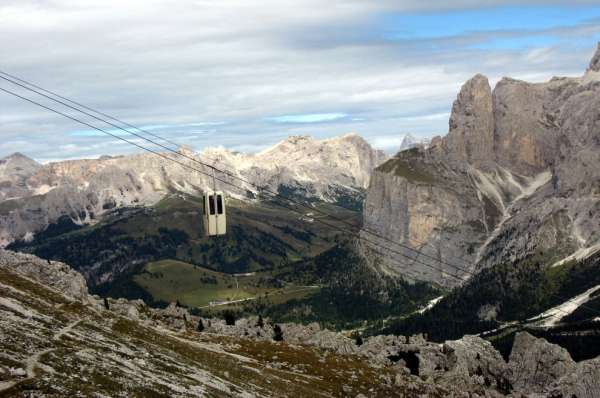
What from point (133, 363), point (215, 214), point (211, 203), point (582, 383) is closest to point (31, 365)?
point (133, 363)

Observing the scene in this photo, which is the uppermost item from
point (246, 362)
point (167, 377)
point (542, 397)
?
point (167, 377)

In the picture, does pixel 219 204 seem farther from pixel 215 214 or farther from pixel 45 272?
pixel 45 272

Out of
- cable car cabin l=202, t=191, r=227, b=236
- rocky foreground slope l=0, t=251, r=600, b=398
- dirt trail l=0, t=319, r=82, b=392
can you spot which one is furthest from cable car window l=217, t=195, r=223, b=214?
dirt trail l=0, t=319, r=82, b=392

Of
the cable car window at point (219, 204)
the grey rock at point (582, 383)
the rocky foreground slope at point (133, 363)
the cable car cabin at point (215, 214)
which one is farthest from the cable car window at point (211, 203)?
the grey rock at point (582, 383)

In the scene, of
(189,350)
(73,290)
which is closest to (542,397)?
(189,350)

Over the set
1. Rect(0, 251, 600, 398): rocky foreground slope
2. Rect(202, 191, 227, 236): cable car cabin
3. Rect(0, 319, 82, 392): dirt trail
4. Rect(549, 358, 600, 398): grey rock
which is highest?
Rect(202, 191, 227, 236): cable car cabin

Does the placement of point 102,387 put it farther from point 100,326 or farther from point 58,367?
point 100,326

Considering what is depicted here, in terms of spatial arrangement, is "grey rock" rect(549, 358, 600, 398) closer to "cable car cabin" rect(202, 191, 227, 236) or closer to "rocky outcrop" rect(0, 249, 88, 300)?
"cable car cabin" rect(202, 191, 227, 236)

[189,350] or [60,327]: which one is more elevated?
[60,327]

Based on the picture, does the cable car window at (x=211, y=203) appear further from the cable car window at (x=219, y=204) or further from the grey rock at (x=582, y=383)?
the grey rock at (x=582, y=383)
